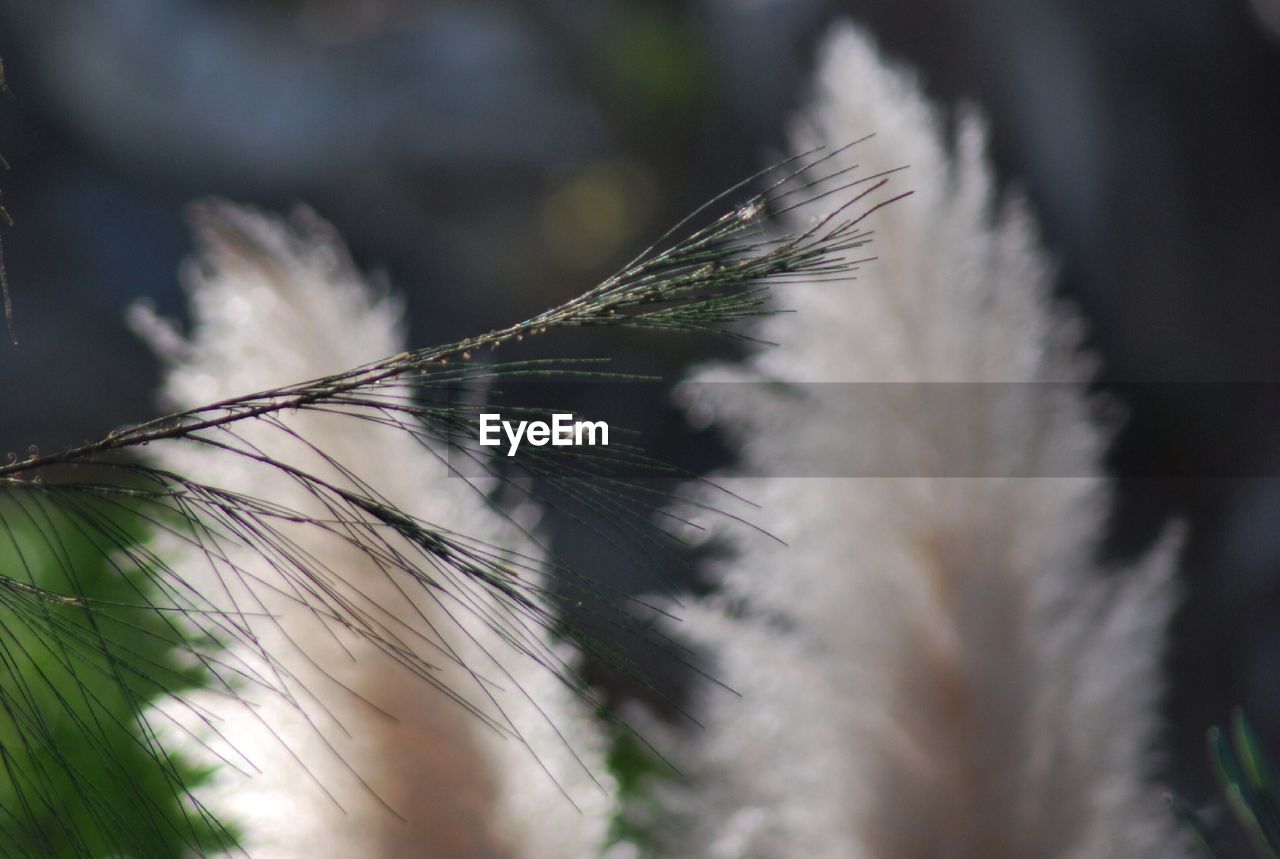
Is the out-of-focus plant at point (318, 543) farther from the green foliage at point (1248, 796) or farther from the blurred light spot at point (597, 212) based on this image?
the blurred light spot at point (597, 212)

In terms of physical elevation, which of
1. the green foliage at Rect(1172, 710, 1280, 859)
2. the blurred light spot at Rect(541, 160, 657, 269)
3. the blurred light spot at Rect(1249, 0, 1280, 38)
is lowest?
the green foliage at Rect(1172, 710, 1280, 859)

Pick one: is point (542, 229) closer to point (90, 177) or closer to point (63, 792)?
point (90, 177)

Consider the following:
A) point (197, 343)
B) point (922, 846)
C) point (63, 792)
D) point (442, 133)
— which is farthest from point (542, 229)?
point (922, 846)

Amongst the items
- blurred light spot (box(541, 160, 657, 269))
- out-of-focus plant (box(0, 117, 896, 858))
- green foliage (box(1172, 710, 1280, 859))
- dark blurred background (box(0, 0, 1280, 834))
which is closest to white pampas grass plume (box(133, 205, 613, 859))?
out-of-focus plant (box(0, 117, 896, 858))

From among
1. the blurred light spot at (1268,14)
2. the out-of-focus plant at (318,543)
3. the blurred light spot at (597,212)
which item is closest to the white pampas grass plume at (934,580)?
the out-of-focus plant at (318,543)

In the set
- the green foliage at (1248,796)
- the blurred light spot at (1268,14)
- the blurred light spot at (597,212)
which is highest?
the blurred light spot at (597,212)

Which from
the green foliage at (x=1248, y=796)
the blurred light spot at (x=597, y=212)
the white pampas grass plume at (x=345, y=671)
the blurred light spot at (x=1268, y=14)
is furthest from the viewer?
the blurred light spot at (x=597, y=212)

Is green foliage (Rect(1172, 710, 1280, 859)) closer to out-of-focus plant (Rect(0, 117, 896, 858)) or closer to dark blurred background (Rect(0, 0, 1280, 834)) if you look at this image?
out-of-focus plant (Rect(0, 117, 896, 858))
